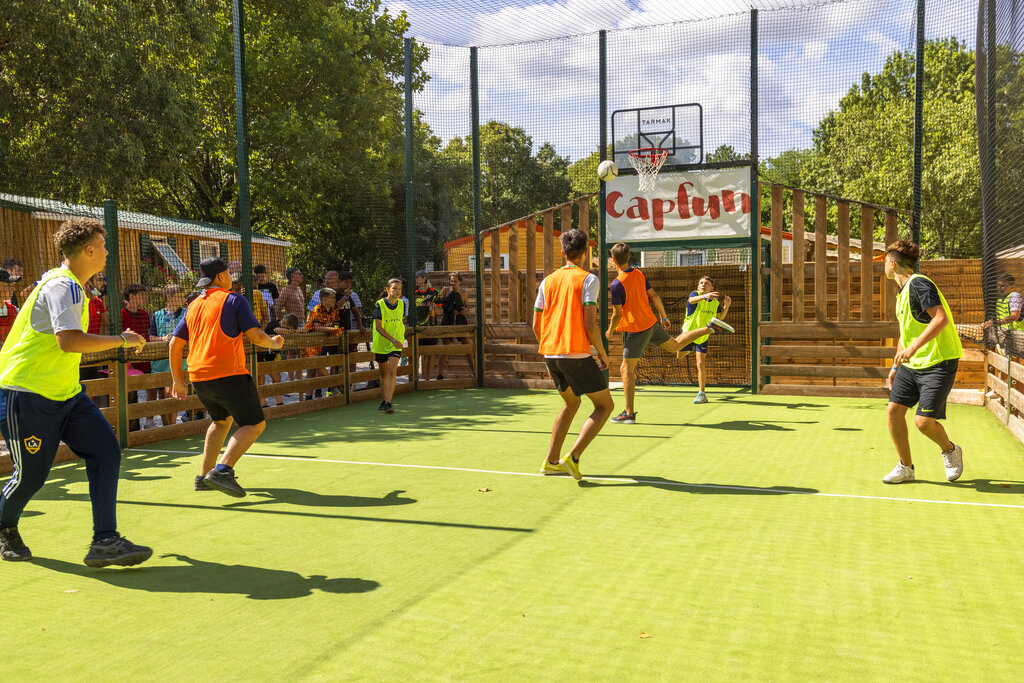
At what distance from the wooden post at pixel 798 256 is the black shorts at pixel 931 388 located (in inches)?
243

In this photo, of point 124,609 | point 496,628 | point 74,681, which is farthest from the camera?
point 124,609

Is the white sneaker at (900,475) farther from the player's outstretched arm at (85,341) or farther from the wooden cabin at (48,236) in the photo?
the wooden cabin at (48,236)

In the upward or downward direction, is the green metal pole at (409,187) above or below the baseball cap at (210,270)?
above

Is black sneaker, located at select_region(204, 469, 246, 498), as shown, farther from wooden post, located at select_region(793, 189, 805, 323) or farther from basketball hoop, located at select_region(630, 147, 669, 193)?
basketball hoop, located at select_region(630, 147, 669, 193)

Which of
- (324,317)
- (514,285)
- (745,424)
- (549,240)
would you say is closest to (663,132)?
(549,240)

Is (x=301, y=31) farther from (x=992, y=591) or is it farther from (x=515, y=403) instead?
(x=992, y=591)

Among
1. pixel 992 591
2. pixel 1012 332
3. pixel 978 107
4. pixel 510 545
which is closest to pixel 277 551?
pixel 510 545

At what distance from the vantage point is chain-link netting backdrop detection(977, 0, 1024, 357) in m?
8.11

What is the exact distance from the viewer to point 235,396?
5.90 metres

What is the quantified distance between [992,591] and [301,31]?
105ft

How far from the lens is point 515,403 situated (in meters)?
11.7

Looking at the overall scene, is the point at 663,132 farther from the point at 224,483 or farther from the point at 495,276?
the point at 224,483

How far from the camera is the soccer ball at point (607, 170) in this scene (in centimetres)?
1298

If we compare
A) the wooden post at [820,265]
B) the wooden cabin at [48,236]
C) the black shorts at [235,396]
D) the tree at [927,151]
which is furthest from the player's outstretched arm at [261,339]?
the tree at [927,151]
